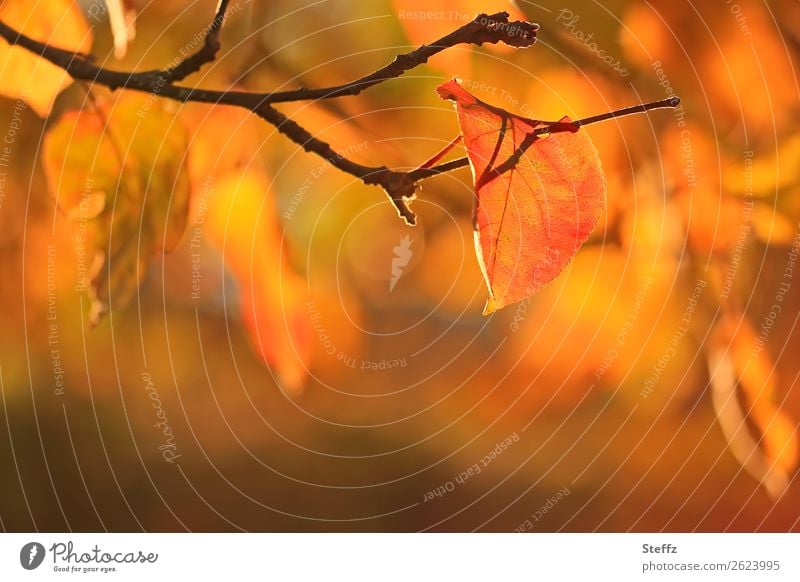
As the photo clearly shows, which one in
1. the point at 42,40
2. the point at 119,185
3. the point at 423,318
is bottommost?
the point at 423,318

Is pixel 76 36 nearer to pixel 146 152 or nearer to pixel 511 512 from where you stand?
pixel 146 152

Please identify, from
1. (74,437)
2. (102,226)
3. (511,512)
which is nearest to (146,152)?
(102,226)

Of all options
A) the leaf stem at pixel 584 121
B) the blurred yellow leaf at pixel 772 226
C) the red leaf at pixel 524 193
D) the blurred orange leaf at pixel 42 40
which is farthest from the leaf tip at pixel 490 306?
the blurred orange leaf at pixel 42 40

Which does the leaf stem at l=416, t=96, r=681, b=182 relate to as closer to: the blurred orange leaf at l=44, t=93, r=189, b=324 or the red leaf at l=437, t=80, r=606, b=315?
the red leaf at l=437, t=80, r=606, b=315

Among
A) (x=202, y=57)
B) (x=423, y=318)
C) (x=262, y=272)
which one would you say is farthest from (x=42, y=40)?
(x=423, y=318)

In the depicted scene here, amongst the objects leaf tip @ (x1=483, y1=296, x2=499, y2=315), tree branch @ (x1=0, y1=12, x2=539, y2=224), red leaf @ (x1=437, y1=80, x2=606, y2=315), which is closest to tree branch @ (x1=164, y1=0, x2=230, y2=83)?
tree branch @ (x1=0, y1=12, x2=539, y2=224)

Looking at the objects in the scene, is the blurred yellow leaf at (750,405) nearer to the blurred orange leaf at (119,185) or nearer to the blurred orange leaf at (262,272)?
the blurred orange leaf at (262,272)
